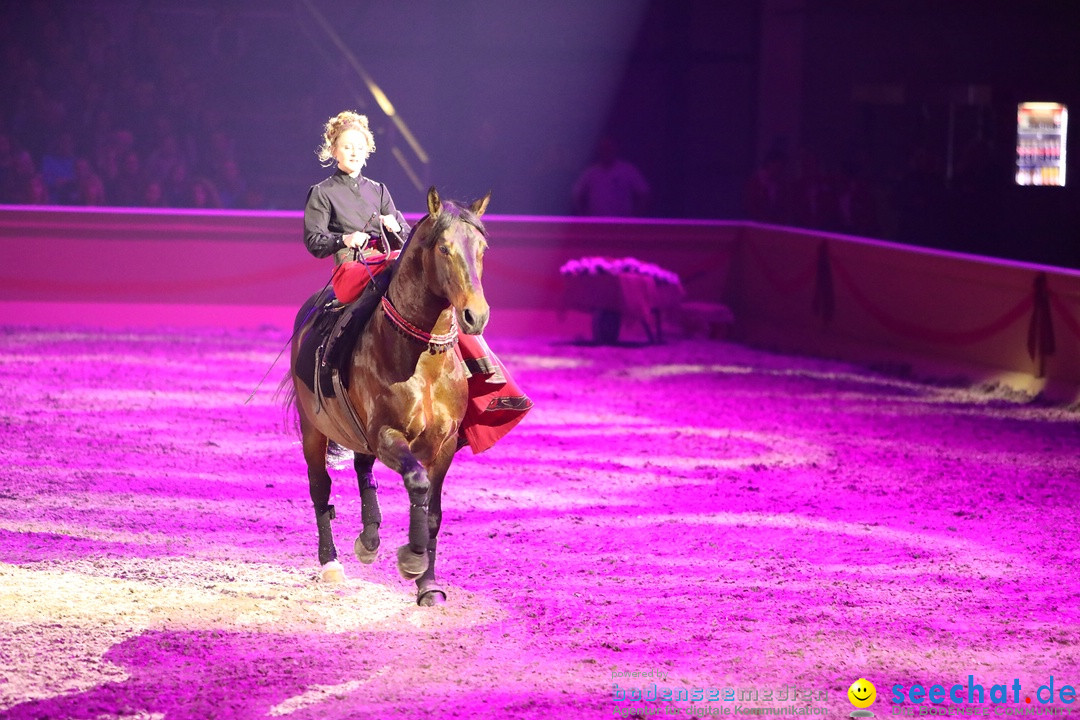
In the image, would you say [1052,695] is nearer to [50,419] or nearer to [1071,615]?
[1071,615]

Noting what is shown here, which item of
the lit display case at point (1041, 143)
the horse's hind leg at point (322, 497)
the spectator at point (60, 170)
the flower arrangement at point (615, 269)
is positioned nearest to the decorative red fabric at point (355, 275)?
the horse's hind leg at point (322, 497)

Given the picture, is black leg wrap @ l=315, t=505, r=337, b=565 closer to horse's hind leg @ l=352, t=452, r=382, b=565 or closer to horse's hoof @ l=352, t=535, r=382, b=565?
horse's hind leg @ l=352, t=452, r=382, b=565

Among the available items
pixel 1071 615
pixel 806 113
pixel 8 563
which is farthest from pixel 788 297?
pixel 8 563

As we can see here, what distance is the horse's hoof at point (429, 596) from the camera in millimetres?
6770

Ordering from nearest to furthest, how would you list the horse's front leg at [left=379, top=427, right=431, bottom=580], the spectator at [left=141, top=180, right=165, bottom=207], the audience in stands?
the horse's front leg at [left=379, top=427, right=431, bottom=580] < the spectator at [left=141, top=180, right=165, bottom=207] < the audience in stands

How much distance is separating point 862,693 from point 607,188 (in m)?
14.5

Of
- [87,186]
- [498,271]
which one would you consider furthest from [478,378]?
[87,186]

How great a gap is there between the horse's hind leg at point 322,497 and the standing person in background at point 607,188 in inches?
496

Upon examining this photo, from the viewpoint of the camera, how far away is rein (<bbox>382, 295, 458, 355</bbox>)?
639 centimetres

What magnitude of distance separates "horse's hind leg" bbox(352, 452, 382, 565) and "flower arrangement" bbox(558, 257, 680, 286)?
9339mm

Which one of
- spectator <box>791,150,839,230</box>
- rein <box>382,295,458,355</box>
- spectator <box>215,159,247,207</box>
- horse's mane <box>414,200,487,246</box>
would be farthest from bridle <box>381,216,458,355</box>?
spectator <box>215,159,247,207</box>

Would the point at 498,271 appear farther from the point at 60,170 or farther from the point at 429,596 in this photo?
the point at 429,596

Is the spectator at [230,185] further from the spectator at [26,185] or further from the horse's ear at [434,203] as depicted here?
the horse's ear at [434,203]

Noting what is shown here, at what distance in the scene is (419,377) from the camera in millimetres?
6461
